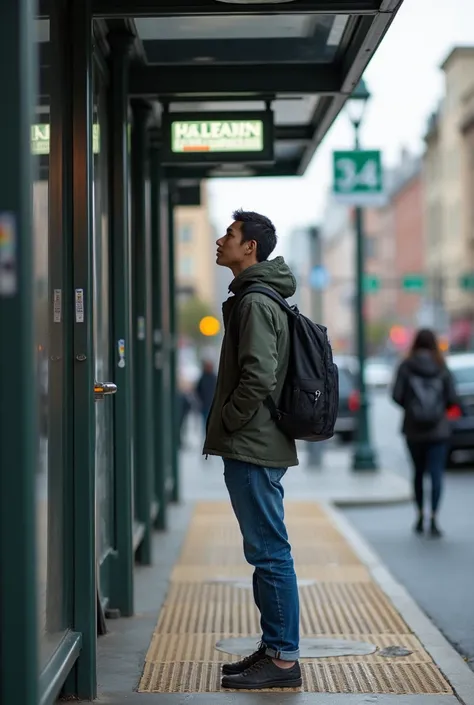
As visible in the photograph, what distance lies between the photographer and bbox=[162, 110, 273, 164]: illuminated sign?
355 inches

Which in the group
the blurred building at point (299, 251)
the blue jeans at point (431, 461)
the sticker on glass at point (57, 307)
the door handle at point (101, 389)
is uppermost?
the blurred building at point (299, 251)

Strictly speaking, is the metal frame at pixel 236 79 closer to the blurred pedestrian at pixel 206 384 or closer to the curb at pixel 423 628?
the curb at pixel 423 628

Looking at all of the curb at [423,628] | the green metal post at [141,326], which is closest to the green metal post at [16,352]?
the curb at [423,628]

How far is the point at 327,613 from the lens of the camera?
302 inches

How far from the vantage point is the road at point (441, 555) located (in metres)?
8.13

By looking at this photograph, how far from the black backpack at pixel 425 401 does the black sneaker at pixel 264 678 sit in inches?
238

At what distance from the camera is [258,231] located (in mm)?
5699

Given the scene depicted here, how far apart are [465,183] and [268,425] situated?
217 ft

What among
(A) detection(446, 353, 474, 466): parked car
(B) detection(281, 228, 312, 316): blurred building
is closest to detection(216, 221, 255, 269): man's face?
(A) detection(446, 353, 474, 466): parked car

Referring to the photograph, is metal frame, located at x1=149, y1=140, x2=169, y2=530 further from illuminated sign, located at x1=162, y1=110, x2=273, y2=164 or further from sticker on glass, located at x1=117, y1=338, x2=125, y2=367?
sticker on glass, located at x1=117, y1=338, x2=125, y2=367

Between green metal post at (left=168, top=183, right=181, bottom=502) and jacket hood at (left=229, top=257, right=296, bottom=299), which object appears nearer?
jacket hood at (left=229, top=257, right=296, bottom=299)

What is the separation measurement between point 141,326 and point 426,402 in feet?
10.9

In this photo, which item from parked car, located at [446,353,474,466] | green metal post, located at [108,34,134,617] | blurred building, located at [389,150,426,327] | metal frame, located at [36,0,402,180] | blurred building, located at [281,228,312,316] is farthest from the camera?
blurred building, located at [389,150,426,327]

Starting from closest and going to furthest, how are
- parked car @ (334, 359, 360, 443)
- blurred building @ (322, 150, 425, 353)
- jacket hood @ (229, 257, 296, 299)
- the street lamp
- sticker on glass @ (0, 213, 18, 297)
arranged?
sticker on glass @ (0, 213, 18, 297)
jacket hood @ (229, 257, 296, 299)
the street lamp
parked car @ (334, 359, 360, 443)
blurred building @ (322, 150, 425, 353)
